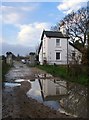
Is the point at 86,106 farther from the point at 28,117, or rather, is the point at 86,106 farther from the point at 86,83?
the point at 86,83

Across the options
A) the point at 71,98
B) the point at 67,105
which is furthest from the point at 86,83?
the point at 67,105

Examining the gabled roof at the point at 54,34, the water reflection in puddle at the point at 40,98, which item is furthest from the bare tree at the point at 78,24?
the water reflection in puddle at the point at 40,98

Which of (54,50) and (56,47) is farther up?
(56,47)

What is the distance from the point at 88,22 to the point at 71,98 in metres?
32.0

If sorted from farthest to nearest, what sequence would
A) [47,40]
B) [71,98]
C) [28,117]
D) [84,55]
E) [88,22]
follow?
[47,40] → [88,22] → [84,55] → [71,98] → [28,117]

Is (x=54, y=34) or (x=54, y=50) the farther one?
(x=54, y=34)

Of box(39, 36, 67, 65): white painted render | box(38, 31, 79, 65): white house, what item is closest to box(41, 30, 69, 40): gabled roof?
box(38, 31, 79, 65): white house

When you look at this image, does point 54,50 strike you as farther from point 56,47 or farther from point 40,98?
point 40,98

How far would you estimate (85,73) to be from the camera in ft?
70.4

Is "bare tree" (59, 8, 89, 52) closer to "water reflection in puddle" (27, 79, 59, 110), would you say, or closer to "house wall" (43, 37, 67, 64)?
"house wall" (43, 37, 67, 64)

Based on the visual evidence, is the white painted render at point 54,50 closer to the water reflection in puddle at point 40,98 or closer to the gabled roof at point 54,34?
the gabled roof at point 54,34

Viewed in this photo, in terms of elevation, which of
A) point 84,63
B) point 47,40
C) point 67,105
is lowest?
point 67,105

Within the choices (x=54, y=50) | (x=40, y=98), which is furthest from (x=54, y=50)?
(x=40, y=98)

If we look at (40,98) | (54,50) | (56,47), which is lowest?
(40,98)
